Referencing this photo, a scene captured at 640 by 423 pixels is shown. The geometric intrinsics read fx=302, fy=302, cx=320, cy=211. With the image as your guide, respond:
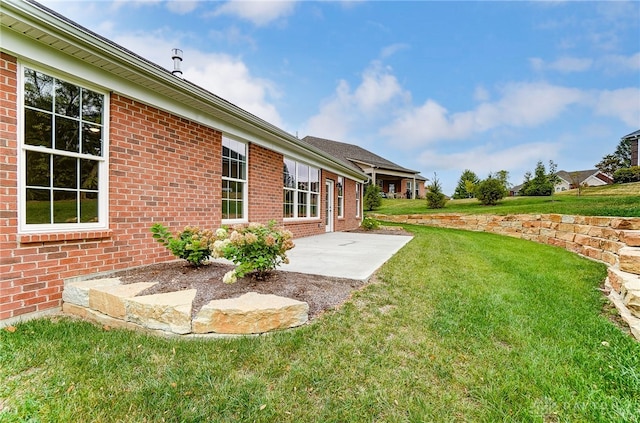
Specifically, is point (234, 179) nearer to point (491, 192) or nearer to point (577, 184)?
point (491, 192)

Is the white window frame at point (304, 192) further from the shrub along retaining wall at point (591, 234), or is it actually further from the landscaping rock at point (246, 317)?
the shrub along retaining wall at point (591, 234)

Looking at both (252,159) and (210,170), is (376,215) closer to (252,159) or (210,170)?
(252,159)

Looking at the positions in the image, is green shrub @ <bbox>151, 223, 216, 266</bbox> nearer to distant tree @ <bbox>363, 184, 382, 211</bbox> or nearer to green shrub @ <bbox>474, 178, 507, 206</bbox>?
green shrub @ <bbox>474, 178, 507, 206</bbox>

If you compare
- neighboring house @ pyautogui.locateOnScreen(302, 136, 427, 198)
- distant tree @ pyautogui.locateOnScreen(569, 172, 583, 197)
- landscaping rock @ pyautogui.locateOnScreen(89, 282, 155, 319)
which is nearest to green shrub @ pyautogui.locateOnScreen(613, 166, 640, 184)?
distant tree @ pyautogui.locateOnScreen(569, 172, 583, 197)

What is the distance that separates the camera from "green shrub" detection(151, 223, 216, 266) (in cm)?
441

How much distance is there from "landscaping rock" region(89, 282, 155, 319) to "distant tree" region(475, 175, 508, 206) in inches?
726

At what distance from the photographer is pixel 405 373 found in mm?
2354

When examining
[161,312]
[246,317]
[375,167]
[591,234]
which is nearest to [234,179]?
[161,312]

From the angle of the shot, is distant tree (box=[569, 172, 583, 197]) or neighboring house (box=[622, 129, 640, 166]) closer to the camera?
distant tree (box=[569, 172, 583, 197])

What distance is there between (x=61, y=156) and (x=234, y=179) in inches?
138

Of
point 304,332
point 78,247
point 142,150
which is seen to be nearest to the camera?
point 304,332

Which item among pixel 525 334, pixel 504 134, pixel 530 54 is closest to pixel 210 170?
pixel 525 334

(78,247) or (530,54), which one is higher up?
(530,54)

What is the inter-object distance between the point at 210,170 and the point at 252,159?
64.7 inches
